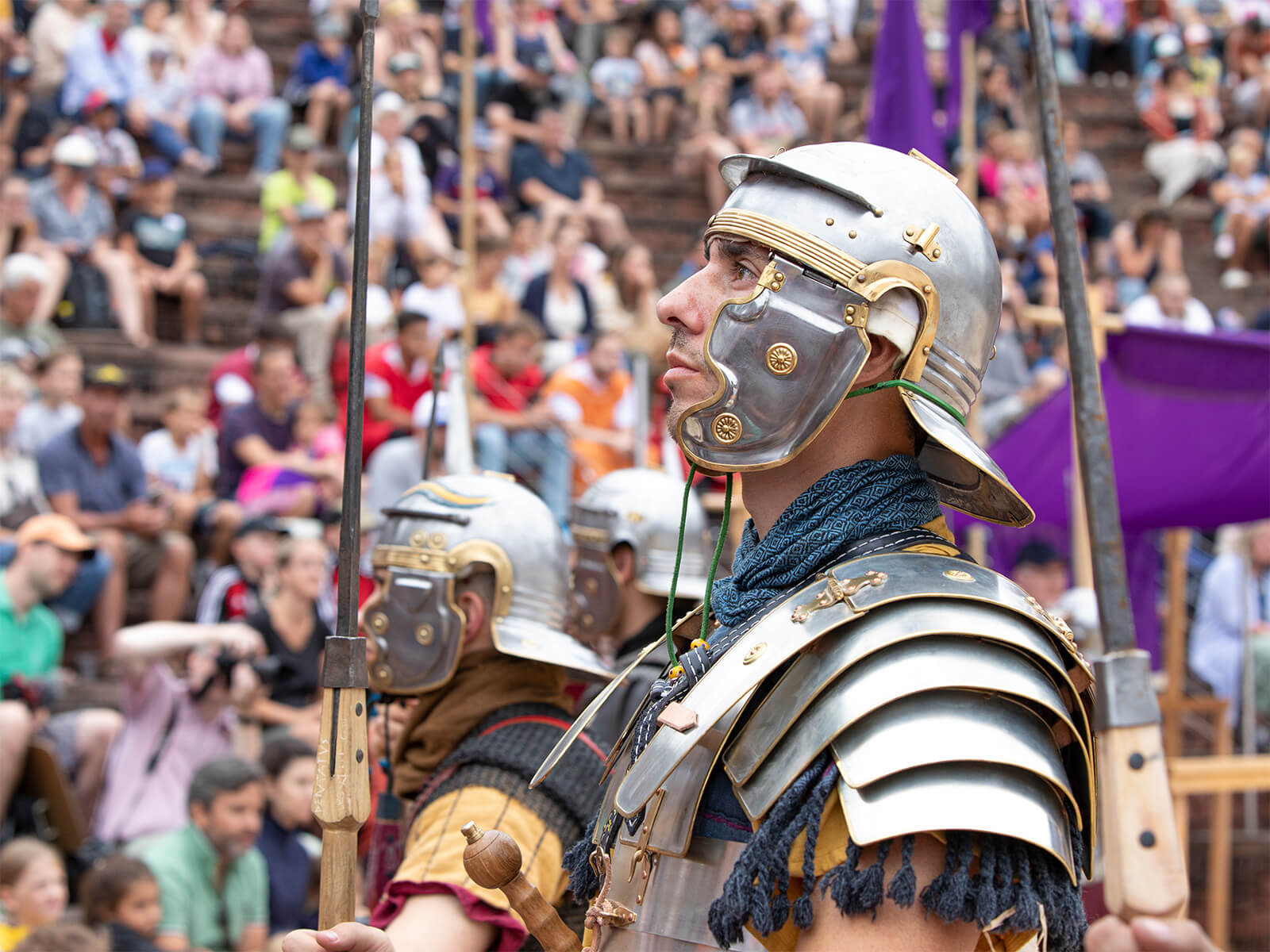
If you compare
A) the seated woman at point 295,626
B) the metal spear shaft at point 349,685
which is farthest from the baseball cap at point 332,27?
the metal spear shaft at point 349,685

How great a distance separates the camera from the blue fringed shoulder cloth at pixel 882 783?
2061 millimetres

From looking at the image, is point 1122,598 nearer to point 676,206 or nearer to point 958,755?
point 958,755

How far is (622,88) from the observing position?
17.0m

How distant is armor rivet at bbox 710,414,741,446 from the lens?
243 centimetres

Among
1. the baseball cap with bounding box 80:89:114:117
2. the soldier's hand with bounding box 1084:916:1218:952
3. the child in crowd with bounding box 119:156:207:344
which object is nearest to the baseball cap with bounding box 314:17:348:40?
the baseball cap with bounding box 80:89:114:117

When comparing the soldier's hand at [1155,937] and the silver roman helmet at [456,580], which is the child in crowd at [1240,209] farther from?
the soldier's hand at [1155,937]

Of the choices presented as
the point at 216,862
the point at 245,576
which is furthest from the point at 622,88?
the point at 216,862

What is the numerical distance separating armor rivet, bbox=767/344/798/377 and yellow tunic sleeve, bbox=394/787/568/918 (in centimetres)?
125

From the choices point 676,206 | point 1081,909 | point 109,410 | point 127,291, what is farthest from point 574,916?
point 676,206

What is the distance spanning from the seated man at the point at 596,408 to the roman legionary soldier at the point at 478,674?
5.80m

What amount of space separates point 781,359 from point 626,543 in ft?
10.4

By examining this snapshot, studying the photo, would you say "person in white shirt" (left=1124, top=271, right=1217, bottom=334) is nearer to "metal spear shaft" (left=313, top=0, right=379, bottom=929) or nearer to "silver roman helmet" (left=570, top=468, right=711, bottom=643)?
"silver roman helmet" (left=570, top=468, right=711, bottom=643)

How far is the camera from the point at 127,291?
11703mm

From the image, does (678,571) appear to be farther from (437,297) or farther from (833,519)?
(437,297)
